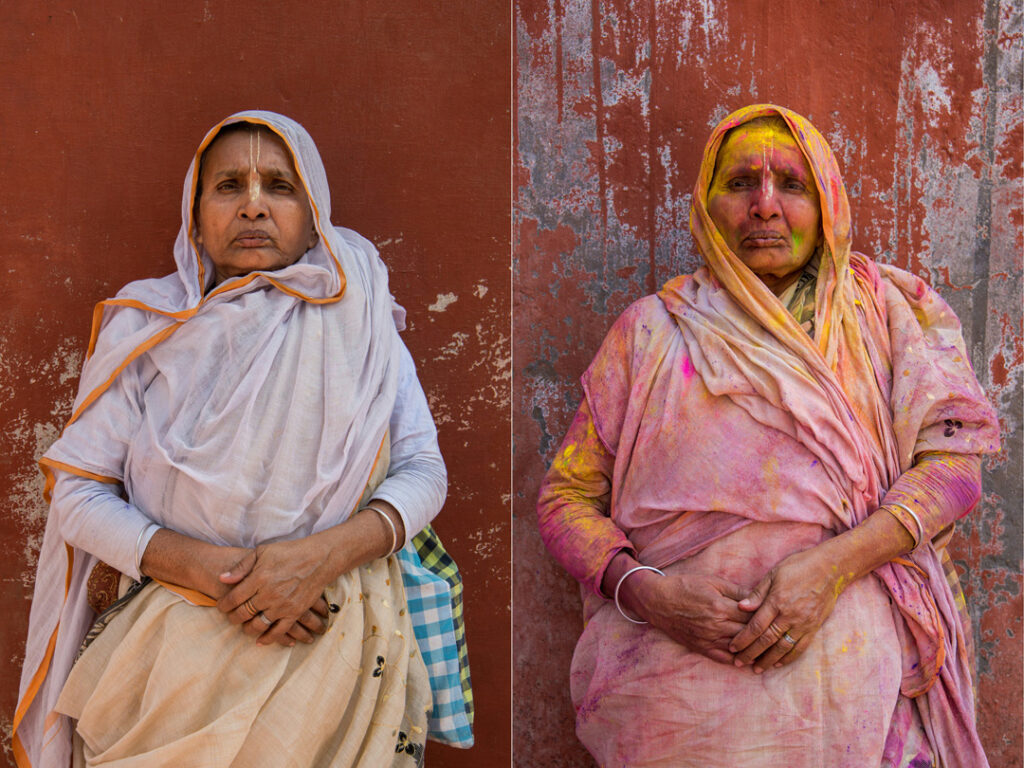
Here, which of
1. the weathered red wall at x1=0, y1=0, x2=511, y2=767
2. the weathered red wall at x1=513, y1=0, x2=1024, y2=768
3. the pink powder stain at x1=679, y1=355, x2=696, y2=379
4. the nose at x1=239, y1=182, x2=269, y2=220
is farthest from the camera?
the weathered red wall at x1=513, y1=0, x2=1024, y2=768

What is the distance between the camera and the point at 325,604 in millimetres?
2129

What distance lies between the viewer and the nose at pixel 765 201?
2633 mm

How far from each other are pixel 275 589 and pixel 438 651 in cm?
50

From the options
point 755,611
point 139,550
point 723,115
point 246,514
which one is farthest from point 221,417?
point 723,115

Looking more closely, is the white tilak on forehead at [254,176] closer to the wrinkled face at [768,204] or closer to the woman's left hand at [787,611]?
the wrinkled face at [768,204]

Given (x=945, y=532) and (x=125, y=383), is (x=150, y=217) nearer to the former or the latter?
(x=125, y=383)

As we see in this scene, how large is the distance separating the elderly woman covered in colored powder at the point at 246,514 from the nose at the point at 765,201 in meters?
1.02

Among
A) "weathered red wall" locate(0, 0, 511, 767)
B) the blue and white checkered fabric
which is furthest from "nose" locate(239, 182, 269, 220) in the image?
the blue and white checkered fabric

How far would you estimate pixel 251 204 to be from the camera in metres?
2.40

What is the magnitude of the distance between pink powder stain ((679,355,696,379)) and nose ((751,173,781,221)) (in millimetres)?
436

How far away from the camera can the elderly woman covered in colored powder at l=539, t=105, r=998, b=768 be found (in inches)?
90.2

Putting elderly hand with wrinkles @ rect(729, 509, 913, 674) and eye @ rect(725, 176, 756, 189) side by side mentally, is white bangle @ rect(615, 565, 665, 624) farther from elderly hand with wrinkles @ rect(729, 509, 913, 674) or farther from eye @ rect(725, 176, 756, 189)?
eye @ rect(725, 176, 756, 189)

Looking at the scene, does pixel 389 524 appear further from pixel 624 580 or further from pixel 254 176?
pixel 254 176

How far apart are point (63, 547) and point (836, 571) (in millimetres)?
1791
